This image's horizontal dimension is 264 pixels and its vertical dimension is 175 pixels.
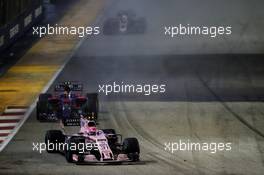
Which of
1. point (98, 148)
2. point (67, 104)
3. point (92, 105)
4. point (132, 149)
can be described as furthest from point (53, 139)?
point (92, 105)

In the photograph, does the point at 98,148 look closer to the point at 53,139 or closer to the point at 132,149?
the point at 132,149

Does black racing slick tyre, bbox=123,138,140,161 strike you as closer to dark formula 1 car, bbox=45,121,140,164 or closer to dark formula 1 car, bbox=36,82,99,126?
dark formula 1 car, bbox=45,121,140,164

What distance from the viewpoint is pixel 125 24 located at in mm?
56031

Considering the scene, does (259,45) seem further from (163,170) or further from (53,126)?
(163,170)

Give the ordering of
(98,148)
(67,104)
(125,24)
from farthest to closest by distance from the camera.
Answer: (125,24), (67,104), (98,148)

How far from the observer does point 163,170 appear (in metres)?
31.0

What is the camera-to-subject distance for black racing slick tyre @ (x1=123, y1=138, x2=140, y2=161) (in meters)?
→ 32.0

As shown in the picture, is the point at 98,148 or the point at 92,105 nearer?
the point at 98,148

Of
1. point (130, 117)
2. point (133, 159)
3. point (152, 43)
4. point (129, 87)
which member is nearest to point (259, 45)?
point (152, 43)

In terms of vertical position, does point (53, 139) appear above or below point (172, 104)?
below

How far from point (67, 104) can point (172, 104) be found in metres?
4.92

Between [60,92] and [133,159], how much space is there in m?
6.93

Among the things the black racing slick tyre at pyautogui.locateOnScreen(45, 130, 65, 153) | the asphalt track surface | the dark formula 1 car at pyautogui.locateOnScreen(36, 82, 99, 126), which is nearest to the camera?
the asphalt track surface

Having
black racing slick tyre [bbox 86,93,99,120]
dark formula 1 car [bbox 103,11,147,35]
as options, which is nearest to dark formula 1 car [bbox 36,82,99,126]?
black racing slick tyre [bbox 86,93,99,120]
